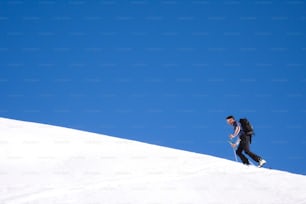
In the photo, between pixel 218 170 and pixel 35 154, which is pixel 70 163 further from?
pixel 218 170

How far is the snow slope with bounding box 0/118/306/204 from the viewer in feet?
24.5

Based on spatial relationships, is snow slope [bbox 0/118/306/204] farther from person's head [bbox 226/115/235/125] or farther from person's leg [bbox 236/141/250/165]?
person's head [bbox 226/115/235/125]

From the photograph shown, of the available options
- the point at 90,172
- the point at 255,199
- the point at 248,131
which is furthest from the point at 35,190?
the point at 248,131

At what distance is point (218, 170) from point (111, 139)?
5484 millimetres

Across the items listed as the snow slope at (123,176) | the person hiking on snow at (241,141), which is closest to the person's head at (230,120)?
the person hiking on snow at (241,141)

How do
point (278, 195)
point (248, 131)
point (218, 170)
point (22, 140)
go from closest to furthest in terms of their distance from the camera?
point (278, 195), point (218, 170), point (248, 131), point (22, 140)

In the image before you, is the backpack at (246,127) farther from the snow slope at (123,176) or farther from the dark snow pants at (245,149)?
the snow slope at (123,176)

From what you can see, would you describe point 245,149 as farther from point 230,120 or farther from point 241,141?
point 230,120

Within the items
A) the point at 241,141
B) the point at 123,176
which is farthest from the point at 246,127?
the point at 123,176

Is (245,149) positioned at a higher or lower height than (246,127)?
lower

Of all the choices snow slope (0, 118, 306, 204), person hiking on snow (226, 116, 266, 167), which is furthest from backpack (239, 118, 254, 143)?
snow slope (0, 118, 306, 204)

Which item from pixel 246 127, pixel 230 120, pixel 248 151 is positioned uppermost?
pixel 230 120

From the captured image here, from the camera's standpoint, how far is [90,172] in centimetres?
935

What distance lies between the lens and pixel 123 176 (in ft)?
29.7
